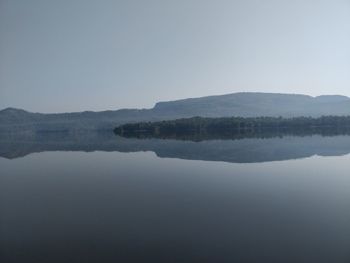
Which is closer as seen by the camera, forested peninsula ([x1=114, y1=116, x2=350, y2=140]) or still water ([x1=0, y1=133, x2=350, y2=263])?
still water ([x1=0, y1=133, x2=350, y2=263])

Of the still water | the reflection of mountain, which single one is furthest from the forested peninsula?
the still water

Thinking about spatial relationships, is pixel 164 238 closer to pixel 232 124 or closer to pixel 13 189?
pixel 13 189

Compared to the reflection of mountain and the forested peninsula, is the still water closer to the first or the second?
the reflection of mountain

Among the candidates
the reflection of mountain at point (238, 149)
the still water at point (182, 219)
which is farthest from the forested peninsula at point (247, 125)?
the still water at point (182, 219)

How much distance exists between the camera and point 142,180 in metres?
15.0

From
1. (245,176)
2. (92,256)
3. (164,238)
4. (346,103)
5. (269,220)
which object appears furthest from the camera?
(346,103)

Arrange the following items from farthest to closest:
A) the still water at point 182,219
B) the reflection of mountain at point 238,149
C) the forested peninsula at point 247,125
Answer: the forested peninsula at point 247,125 → the reflection of mountain at point 238,149 → the still water at point 182,219

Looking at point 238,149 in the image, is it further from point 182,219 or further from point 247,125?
point 247,125

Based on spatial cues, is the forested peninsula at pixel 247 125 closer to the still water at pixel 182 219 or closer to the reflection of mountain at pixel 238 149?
the reflection of mountain at pixel 238 149

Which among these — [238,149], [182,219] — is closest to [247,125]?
[238,149]

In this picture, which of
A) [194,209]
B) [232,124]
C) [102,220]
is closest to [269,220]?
[194,209]

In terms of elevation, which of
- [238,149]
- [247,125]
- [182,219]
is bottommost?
[182,219]

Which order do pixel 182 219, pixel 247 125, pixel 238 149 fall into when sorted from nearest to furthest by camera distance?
pixel 182 219 → pixel 238 149 → pixel 247 125

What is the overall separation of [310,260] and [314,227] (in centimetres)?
185
